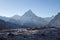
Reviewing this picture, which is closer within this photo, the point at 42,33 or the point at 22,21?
the point at 42,33

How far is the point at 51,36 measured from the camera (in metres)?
22.7

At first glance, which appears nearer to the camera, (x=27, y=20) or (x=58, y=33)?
(x=58, y=33)

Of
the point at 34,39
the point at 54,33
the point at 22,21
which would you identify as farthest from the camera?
the point at 22,21

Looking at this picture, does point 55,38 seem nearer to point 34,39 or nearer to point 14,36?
point 34,39

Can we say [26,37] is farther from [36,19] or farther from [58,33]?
[36,19]

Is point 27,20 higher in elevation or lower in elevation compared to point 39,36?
higher

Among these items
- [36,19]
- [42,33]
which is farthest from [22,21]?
[42,33]

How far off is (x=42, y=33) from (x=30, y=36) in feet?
8.53

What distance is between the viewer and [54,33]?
942 inches

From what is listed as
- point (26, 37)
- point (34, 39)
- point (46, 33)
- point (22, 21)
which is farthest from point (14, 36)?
point (22, 21)

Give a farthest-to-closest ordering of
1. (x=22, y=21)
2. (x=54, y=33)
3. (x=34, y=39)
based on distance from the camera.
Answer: (x=22, y=21) → (x=54, y=33) → (x=34, y=39)

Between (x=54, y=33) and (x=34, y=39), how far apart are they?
4.34 metres

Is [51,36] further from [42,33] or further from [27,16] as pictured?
[27,16]

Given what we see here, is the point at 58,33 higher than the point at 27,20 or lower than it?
lower
